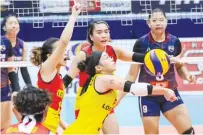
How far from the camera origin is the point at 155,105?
6.11 m

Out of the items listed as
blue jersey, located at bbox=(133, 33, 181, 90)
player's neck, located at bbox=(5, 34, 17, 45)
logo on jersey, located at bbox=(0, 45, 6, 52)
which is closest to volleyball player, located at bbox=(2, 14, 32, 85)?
player's neck, located at bbox=(5, 34, 17, 45)

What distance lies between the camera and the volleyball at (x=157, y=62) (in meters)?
5.91

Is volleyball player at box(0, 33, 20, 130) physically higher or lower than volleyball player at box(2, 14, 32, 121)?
lower

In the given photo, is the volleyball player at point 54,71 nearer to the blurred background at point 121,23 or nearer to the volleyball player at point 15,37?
the volleyball player at point 15,37

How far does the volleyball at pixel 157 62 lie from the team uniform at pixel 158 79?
18 centimetres

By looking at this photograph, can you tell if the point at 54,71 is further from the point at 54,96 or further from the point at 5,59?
the point at 5,59

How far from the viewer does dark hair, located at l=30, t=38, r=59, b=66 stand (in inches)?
220

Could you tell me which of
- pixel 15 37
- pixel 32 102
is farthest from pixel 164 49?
pixel 32 102

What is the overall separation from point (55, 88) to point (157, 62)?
110 centimetres

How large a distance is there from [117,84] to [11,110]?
2.63m

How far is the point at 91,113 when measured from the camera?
5.13 meters

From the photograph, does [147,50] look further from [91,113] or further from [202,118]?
[202,118]

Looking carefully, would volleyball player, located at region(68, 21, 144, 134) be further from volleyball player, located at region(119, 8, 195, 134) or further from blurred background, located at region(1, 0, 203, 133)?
blurred background, located at region(1, 0, 203, 133)

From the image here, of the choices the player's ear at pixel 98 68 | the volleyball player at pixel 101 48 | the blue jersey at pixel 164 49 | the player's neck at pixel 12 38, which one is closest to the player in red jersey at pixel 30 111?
the player's ear at pixel 98 68
